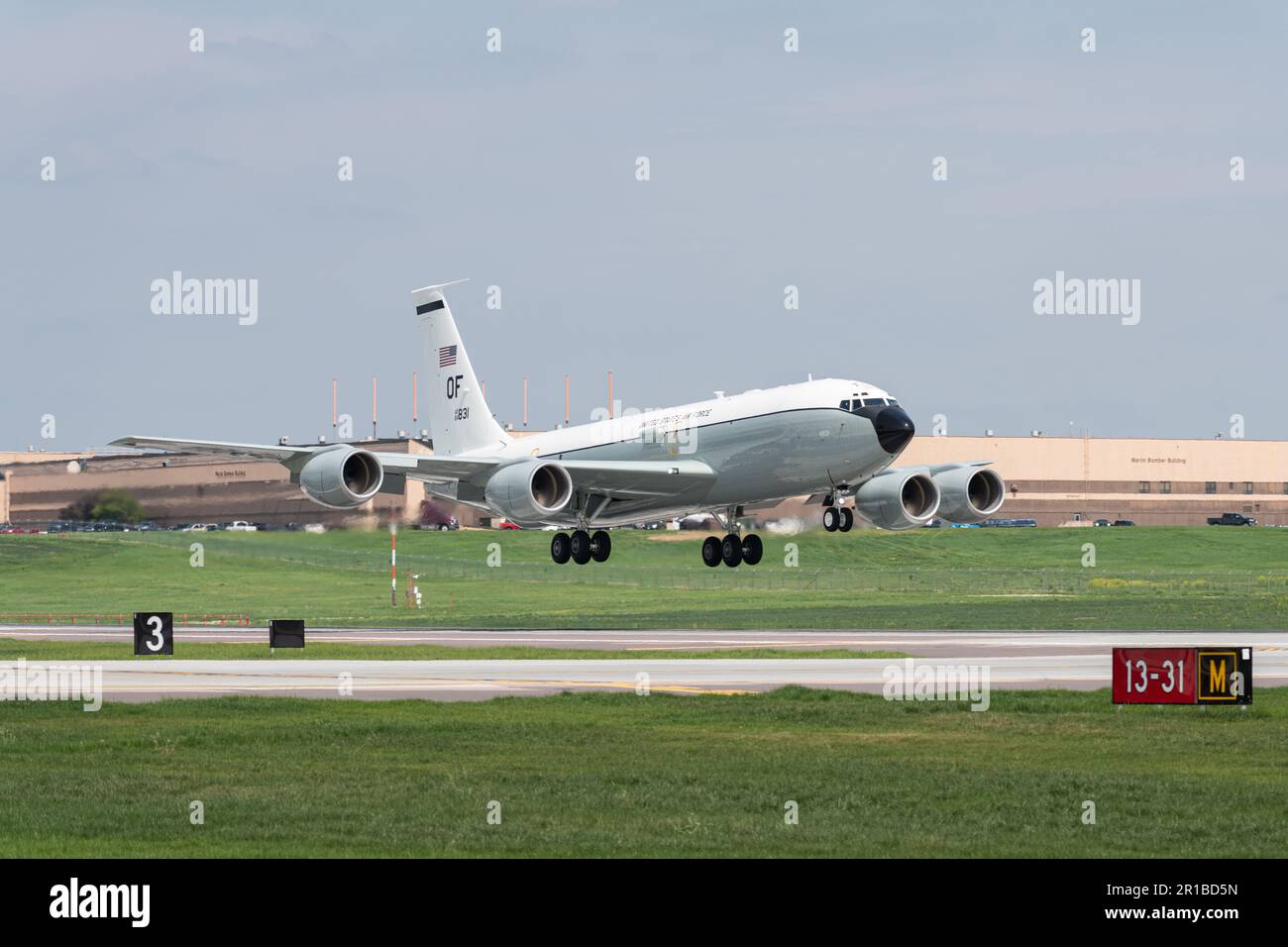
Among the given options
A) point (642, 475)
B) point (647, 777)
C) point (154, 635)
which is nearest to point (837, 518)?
point (642, 475)

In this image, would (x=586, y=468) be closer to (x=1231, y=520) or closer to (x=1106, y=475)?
(x=1106, y=475)

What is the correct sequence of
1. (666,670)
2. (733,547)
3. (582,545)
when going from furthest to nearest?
(733,547)
(582,545)
(666,670)

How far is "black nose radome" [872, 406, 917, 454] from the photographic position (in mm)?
58219

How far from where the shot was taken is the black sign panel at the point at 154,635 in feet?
205

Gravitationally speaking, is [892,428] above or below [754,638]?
above

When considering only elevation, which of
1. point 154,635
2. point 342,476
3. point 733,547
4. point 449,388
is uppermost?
point 449,388

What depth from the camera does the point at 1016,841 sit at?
80.0 ft

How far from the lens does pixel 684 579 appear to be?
390 feet

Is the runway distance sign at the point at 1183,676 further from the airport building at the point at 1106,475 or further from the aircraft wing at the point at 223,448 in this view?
the airport building at the point at 1106,475

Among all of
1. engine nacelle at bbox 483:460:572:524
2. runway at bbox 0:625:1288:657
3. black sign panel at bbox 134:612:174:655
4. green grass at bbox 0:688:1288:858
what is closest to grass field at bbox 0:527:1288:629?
runway at bbox 0:625:1288:657

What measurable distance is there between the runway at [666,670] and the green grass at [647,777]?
383 centimetres

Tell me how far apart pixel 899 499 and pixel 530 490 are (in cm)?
1349

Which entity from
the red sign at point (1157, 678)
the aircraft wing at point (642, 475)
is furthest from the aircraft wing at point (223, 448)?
the red sign at point (1157, 678)

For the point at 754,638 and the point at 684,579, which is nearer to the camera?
the point at 754,638
